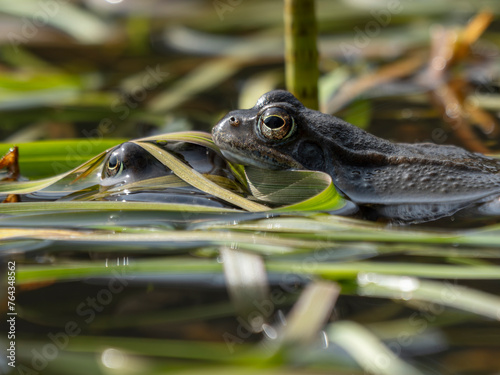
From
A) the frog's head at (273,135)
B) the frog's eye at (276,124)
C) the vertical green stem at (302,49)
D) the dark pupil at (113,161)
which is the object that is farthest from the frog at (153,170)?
the vertical green stem at (302,49)

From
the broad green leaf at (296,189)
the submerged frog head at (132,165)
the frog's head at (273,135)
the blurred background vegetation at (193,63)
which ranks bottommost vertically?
the broad green leaf at (296,189)

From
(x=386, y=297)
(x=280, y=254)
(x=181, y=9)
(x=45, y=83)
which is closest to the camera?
(x=386, y=297)

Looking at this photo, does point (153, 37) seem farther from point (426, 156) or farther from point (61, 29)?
Result: point (426, 156)

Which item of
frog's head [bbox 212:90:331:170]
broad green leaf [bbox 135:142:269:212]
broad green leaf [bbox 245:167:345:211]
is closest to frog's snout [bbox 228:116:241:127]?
frog's head [bbox 212:90:331:170]

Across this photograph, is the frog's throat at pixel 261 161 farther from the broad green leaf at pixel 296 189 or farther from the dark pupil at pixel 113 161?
the dark pupil at pixel 113 161

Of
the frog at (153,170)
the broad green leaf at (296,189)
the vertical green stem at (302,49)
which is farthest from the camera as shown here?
the vertical green stem at (302,49)

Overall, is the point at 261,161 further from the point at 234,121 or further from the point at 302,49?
the point at 302,49

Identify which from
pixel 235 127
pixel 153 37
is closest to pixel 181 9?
pixel 153 37
